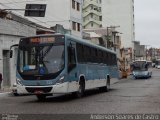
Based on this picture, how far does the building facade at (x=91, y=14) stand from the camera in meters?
125

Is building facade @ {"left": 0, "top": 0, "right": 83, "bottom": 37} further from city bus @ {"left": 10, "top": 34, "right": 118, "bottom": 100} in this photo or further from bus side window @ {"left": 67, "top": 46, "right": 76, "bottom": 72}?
city bus @ {"left": 10, "top": 34, "right": 118, "bottom": 100}

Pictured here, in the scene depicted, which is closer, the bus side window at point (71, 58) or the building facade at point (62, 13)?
the bus side window at point (71, 58)

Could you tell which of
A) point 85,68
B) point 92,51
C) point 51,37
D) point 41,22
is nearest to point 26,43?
point 51,37

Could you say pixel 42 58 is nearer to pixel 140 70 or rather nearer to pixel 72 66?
pixel 72 66

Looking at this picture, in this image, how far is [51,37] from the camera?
70.6 ft

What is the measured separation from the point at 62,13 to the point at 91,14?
64.7 metres

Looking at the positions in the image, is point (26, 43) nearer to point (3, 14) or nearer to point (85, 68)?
point (85, 68)

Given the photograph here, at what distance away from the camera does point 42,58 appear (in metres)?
21.1

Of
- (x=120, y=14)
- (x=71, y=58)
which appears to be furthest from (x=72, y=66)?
(x=120, y=14)

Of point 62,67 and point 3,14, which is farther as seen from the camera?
point 3,14

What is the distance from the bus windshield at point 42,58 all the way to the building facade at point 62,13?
1481 inches

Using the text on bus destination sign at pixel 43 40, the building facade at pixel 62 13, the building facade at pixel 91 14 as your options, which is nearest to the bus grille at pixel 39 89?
→ the text on bus destination sign at pixel 43 40

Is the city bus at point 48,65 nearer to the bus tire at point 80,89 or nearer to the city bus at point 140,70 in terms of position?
the bus tire at point 80,89

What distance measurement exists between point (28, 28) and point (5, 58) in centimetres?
492
